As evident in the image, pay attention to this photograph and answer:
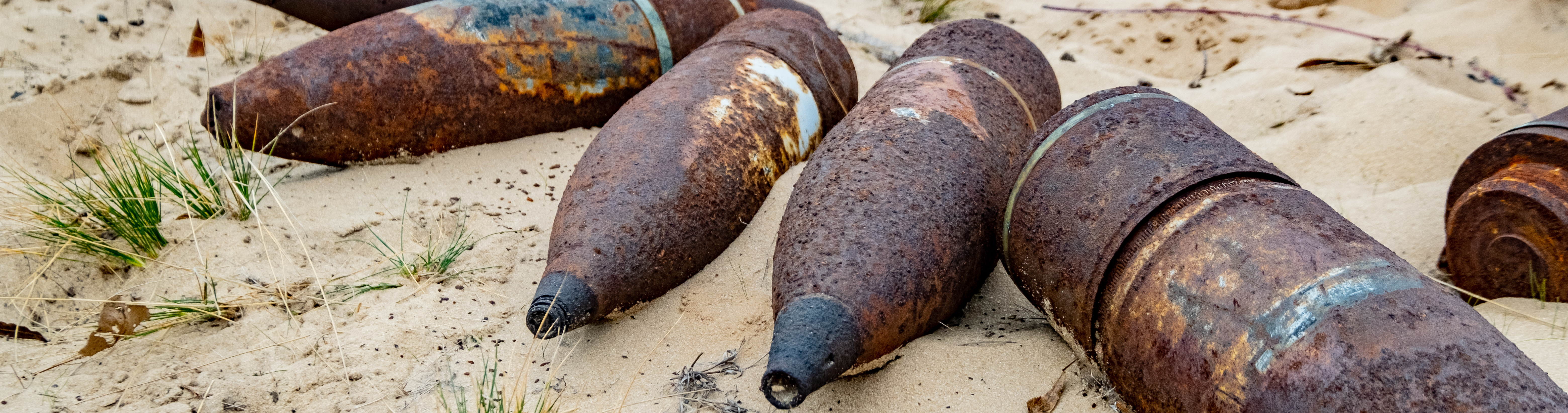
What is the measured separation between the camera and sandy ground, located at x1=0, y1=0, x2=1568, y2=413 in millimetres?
2133

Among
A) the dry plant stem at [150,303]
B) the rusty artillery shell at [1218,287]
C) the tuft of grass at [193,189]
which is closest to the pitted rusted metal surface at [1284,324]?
the rusty artillery shell at [1218,287]

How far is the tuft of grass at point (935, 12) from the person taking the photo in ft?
16.9

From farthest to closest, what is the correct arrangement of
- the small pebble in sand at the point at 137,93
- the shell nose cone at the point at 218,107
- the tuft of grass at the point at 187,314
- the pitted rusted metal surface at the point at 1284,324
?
the small pebble in sand at the point at 137,93 < the shell nose cone at the point at 218,107 < the tuft of grass at the point at 187,314 < the pitted rusted metal surface at the point at 1284,324

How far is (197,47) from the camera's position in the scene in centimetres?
424

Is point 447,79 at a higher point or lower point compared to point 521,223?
higher

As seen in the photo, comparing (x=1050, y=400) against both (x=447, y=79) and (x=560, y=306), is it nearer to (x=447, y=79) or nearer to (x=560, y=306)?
(x=560, y=306)

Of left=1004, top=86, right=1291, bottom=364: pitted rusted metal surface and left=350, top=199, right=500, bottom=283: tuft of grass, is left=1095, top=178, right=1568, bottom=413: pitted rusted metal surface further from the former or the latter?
left=350, top=199, right=500, bottom=283: tuft of grass

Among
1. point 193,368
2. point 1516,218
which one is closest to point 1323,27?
point 1516,218

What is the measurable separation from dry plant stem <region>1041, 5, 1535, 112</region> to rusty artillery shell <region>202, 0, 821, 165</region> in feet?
8.93

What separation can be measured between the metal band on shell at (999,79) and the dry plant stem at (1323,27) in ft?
6.44

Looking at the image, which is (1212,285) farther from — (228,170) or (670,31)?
(228,170)

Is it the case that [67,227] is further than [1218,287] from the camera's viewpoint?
Yes

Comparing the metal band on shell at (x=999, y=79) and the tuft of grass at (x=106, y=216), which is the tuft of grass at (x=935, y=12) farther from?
the tuft of grass at (x=106, y=216)

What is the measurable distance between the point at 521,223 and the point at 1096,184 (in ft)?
6.14
